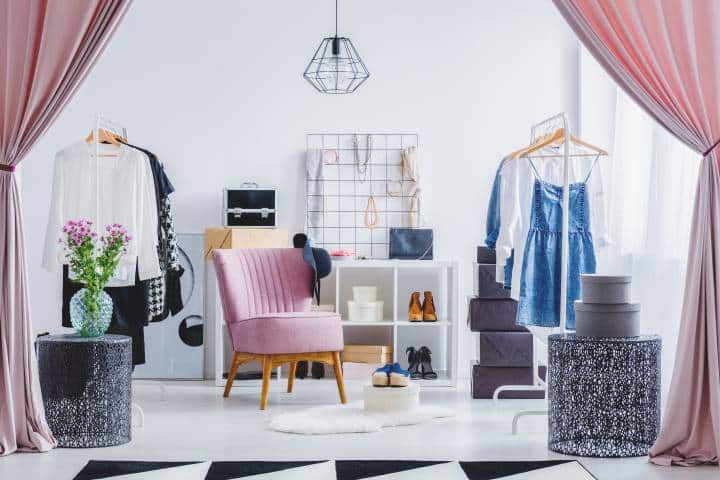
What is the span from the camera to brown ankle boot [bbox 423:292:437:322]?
612 cm

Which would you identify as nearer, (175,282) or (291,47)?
(175,282)

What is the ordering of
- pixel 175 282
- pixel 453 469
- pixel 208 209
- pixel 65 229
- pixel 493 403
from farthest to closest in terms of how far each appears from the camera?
pixel 208 209 → pixel 175 282 → pixel 493 403 → pixel 65 229 → pixel 453 469

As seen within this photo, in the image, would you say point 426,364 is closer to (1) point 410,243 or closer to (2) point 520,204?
(1) point 410,243

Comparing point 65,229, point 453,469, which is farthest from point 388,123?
point 453,469

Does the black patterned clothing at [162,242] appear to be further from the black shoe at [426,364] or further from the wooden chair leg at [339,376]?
the black shoe at [426,364]

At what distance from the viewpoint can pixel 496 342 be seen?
5.46 metres

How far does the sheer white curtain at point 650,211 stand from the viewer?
457cm

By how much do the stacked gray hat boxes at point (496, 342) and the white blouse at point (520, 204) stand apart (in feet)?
2.25

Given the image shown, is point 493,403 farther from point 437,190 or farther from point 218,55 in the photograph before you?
point 218,55

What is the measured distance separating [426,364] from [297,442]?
2.13 m

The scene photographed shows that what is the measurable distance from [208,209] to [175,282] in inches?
30.6

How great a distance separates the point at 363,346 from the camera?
614 centimetres

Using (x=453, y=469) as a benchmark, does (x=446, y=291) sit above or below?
above

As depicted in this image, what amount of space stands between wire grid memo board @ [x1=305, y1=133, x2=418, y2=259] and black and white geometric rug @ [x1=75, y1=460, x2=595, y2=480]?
293 cm
